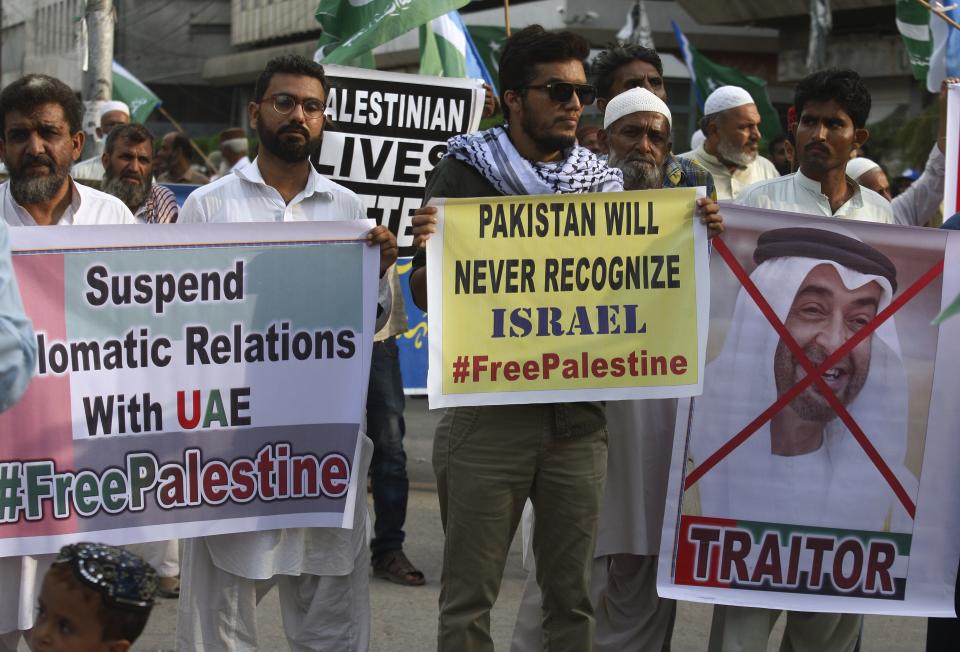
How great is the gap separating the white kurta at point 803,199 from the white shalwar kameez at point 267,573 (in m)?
1.54

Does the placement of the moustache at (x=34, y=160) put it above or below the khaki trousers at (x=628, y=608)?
above

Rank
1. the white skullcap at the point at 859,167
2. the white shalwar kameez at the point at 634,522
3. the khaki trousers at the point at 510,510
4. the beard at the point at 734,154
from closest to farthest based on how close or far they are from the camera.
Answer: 1. the khaki trousers at the point at 510,510
2. the white shalwar kameez at the point at 634,522
3. the beard at the point at 734,154
4. the white skullcap at the point at 859,167

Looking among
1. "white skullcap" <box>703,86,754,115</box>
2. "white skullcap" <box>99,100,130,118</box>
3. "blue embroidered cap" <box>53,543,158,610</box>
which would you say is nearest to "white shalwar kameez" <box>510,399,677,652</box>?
"blue embroidered cap" <box>53,543,158,610</box>

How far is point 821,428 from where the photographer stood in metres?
4.65

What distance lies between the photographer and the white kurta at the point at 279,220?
4.52 m

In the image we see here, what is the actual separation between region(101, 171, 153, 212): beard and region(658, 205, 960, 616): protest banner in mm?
3375

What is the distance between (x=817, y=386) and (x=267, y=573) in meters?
1.82

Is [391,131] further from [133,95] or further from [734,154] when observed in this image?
[133,95]

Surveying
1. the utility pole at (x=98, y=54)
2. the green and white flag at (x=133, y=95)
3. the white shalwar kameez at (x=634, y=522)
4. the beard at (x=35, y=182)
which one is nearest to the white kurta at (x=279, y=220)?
the beard at (x=35, y=182)

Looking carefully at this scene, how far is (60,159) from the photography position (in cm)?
450

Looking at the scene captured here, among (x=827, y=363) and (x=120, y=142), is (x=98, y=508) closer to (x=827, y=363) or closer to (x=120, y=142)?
(x=827, y=363)

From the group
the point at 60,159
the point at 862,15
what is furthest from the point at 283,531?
the point at 862,15

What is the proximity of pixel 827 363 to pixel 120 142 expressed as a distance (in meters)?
3.82

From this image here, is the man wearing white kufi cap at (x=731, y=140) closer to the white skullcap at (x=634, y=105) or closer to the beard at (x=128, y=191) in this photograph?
the white skullcap at (x=634, y=105)
